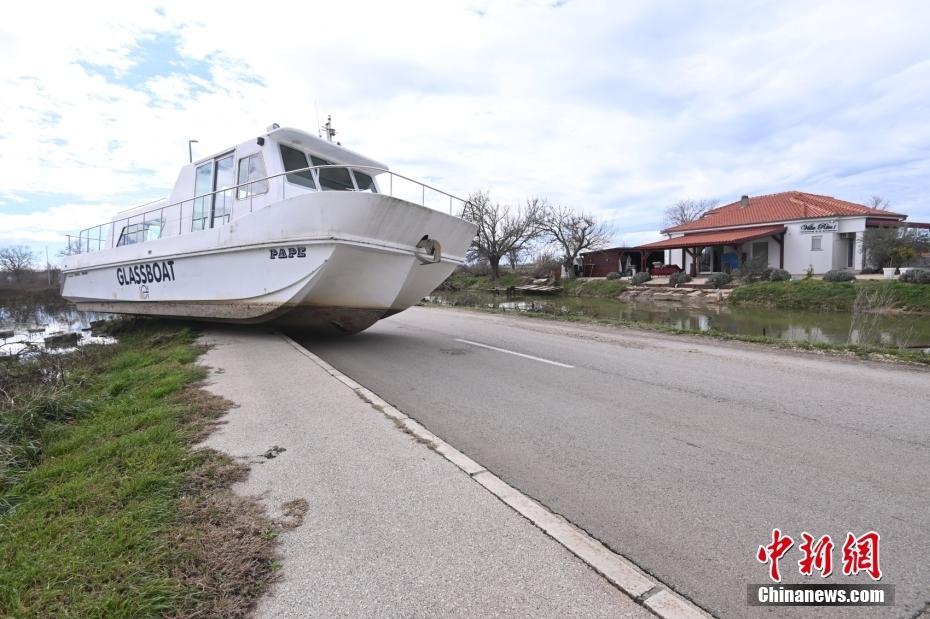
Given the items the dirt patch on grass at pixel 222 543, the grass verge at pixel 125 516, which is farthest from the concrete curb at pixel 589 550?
the grass verge at pixel 125 516

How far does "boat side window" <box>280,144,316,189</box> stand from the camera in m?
9.73

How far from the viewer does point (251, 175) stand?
9969mm

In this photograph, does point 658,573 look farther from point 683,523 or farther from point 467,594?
point 467,594

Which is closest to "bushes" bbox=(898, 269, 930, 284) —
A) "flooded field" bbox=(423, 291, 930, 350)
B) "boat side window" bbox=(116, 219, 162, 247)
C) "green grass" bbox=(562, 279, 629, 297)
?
"flooded field" bbox=(423, 291, 930, 350)

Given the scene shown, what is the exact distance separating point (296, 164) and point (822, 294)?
26833 mm

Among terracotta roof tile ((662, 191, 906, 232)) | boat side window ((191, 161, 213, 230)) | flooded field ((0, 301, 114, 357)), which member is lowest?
flooded field ((0, 301, 114, 357))

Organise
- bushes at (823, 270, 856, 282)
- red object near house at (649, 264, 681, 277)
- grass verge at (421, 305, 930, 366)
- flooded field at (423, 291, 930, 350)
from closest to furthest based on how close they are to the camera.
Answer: grass verge at (421, 305, 930, 366)
flooded field at (423, 291, 930, 350)
bushes at (823, 270, 856, 282)
red object near house at (649, 264, 681, 277)

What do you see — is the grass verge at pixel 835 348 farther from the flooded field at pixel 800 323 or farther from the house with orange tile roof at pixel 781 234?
the house with orange tile roof at pixel 781 234

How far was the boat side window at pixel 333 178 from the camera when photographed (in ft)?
33.7

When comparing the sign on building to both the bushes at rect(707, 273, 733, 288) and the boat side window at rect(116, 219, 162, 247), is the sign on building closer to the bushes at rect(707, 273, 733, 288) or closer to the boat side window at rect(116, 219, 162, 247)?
the bushes at rect(707, 273, 733, 288)

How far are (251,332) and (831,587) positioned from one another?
11.3 m

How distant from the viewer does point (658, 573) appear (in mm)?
2414

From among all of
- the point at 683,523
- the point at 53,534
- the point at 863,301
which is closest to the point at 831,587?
the point at 683,523

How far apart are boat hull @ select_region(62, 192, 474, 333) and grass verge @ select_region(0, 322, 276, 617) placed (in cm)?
364
